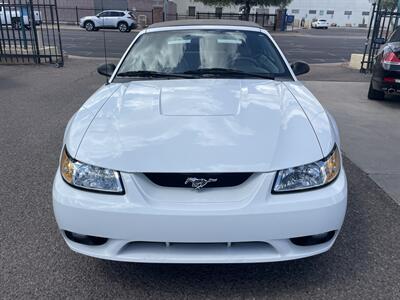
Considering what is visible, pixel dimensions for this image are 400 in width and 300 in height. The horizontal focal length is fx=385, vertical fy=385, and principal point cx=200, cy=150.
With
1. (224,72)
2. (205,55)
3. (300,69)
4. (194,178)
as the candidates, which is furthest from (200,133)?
A: (300,69)

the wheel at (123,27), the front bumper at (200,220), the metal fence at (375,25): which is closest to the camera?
the front bumper at (200,220)

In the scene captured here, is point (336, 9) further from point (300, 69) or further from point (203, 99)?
point (203, 99)

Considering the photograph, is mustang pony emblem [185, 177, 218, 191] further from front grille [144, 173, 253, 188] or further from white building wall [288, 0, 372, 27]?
white building wall [288, 0, 372, 27]

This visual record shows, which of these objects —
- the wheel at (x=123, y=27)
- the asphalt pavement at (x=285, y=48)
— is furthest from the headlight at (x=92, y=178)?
the wheel at (x=123, y=27)

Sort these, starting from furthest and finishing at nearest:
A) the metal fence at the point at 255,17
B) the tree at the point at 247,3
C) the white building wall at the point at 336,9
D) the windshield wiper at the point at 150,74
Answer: the white building wall at the point at 336,9 < the metal fence at the point at 255,17 < the tree at the point at 247,3 < the windshield wiper at the point at 150,74

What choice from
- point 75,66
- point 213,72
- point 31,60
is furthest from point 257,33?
point 31,60

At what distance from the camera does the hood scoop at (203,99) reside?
2637 millimetres

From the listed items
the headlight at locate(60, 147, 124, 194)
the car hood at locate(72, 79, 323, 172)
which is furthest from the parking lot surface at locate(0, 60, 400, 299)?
the car hood at locate(72, 79, 323, 172)

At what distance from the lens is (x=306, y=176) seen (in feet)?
7.25

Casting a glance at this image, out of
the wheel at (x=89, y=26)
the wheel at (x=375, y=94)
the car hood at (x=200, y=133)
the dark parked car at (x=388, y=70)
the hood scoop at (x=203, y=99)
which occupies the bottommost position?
the wheel at (x=89, y=26)

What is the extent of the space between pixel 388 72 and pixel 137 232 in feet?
20.9

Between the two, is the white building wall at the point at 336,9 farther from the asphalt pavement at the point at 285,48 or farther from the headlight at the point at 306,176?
the headlight at the point at 306,176

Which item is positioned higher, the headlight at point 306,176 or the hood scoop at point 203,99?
the hood scoop at point 203,99

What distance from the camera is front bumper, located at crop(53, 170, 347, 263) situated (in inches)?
81.8
